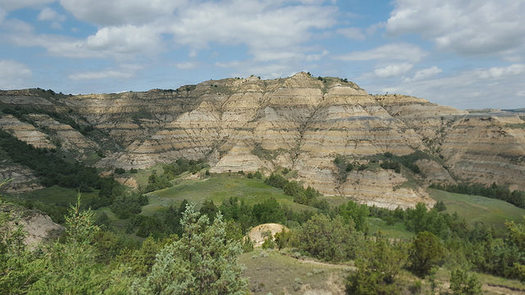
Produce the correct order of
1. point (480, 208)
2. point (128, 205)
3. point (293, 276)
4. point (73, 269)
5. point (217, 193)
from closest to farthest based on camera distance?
point (73, 269), point (293, 276), point (128, 205), point (480, 208), point (217, 193)

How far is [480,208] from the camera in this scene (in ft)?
200

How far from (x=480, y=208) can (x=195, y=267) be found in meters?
66.4

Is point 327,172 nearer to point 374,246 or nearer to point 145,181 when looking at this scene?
point 145,181

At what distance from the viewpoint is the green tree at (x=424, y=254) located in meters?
22.4

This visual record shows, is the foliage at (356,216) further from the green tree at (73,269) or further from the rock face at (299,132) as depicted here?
the green tree at (73,269)

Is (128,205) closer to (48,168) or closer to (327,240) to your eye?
(48,168)

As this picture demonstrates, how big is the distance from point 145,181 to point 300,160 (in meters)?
42.1

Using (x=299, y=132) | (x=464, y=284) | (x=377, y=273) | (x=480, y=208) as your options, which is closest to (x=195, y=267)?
(x=377, y=273)

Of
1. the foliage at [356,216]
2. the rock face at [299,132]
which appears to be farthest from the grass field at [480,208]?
the foliage at [356,216]

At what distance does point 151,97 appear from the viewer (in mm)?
133125

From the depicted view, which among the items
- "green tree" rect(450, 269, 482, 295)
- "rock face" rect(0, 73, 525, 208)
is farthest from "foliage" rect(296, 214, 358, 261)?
"rock face" rect(0, 73, 525, 208)

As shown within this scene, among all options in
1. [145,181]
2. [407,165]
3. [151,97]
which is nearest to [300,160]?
[407,165]

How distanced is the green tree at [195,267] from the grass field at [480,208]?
57.6 metres

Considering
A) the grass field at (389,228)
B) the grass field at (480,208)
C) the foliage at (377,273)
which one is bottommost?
the grass field at (389,228)
